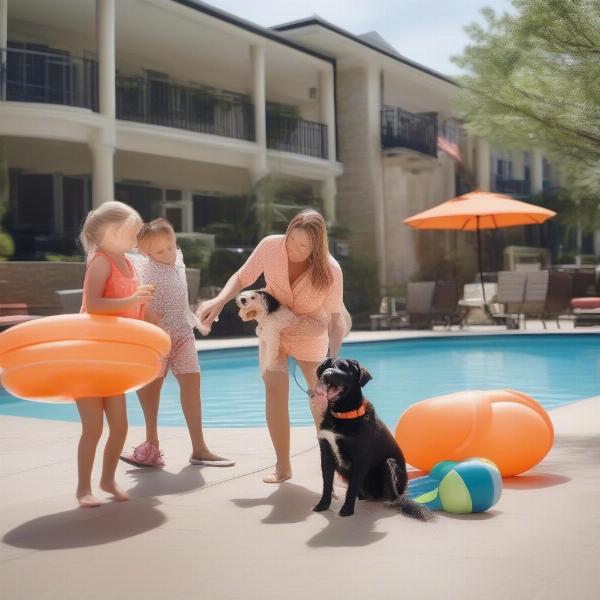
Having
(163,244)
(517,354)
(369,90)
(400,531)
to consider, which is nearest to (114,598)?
(400,531)

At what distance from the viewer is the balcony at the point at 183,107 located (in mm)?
19750

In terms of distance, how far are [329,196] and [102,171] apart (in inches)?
295

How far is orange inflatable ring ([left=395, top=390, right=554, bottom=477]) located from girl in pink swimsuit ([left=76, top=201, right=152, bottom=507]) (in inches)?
60.2

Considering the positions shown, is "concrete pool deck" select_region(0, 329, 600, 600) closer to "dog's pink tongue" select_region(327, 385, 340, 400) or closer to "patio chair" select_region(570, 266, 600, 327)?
"dog's pink tongue" select_region(327, 385, 340, 400)

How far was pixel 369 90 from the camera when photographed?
25.0 metres

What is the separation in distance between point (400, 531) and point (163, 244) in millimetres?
2174

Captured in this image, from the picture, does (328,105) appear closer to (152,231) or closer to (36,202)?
(36,202)

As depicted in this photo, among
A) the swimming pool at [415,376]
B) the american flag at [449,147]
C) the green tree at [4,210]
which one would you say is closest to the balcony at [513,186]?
the american flag at [449,147]

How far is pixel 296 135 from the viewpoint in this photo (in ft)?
77.8

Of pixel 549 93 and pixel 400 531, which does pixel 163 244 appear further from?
pixel 549 93

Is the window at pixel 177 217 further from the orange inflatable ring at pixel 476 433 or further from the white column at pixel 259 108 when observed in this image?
the orange inflatable ring at pixel 476 433

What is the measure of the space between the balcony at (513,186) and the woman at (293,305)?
27.1m

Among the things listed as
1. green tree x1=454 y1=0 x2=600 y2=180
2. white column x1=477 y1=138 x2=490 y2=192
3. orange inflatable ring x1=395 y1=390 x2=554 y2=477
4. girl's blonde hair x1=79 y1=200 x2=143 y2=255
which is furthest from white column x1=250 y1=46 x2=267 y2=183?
girl's blonde hair x1=79 y1=200 x2=143 y2=255

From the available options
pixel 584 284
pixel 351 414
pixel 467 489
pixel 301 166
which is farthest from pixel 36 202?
pixel 467 489
